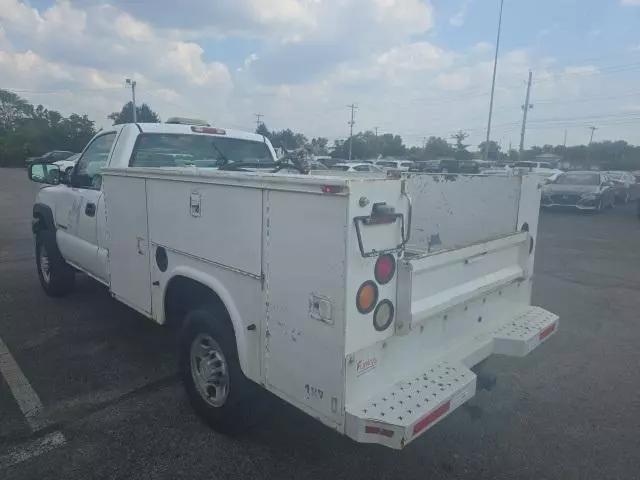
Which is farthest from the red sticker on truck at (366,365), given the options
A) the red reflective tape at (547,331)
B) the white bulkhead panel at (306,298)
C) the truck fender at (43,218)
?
the truck fender at (43,218)

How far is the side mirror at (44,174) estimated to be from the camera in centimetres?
536

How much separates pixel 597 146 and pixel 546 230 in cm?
7735

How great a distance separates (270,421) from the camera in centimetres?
332

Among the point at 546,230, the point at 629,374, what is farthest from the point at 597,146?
the point at 629,374

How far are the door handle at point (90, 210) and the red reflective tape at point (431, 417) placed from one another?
3.71 m

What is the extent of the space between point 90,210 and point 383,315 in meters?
3.50

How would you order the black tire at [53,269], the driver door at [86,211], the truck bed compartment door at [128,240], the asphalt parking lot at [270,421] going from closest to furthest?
1. the asphalt parking lot at [270,421]
2. the truck bed compartment door at [128,240]
3. the driver door at [86,211]
4. the black tire at [53,269]

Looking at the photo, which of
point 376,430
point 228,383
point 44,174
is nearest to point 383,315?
point 376,430

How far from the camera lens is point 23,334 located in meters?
4.92

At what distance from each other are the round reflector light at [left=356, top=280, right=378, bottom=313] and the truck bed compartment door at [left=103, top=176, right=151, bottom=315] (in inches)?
81.8

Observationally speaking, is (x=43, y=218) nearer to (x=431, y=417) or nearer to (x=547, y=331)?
(x=431, y=417)

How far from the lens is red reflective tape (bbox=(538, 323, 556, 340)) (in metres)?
3.38

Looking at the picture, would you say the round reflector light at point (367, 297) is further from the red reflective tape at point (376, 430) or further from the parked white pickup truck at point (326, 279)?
the red reflective tape at point (376, 430)

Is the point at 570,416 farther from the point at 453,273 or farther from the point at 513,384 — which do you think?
the point at 453,273
